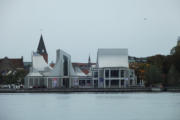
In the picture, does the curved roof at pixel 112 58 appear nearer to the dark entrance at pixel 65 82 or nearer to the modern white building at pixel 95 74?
the modern white building at pixel 95 74

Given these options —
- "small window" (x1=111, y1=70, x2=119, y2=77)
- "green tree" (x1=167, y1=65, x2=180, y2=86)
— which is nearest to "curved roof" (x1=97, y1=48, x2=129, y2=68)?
"small window" (x1=111, y1=70, x2=119, y2=77)

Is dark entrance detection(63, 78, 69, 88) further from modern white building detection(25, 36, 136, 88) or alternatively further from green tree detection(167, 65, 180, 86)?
green tree detection(167, 65, 180, 86)

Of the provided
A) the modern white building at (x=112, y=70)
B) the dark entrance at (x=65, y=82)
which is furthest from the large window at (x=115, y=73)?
the dark entrance at (x=65, y=82)

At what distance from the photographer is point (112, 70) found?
104 meters

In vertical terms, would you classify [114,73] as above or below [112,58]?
below

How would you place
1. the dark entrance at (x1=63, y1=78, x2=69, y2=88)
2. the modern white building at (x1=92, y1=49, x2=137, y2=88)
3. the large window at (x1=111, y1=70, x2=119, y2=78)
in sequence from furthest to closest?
the large window at (x1=111, y1=70, x2=119, y2=78) < the dark entrance at (x1=63, y1=78, x2=69, y2=88) < the modern white building at (x1=92, y1=49, x2=137, y2=88)

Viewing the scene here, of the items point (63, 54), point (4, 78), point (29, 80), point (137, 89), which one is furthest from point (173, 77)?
point (4, 78)

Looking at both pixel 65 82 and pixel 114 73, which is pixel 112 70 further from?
pixel 65 82

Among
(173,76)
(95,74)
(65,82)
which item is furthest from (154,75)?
(65,82)

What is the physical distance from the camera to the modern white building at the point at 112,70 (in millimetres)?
103812

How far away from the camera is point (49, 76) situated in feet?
339

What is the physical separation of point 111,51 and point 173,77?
24.2m

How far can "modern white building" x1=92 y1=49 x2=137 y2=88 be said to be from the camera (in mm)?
103812

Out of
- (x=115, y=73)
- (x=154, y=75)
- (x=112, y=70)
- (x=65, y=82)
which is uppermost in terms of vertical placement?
(x=112, y=70)
